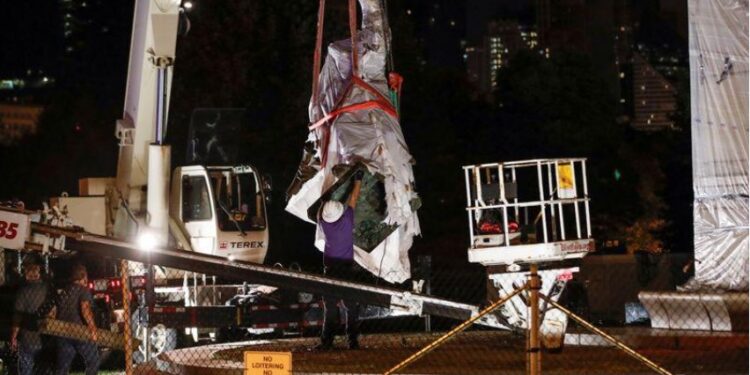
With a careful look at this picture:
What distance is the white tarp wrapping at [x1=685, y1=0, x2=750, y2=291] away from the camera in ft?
52.2

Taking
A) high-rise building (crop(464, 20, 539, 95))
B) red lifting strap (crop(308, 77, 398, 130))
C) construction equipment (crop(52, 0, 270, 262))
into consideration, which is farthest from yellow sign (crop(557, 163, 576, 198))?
high-rise building (crop(464, 20, 539, 95))

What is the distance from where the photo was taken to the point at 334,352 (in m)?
15.1

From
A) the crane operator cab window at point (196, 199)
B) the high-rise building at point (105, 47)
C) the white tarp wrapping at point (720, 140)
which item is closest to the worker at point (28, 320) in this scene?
the crane operator cab window at point (196, 199)

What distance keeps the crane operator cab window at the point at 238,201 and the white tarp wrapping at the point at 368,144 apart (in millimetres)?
8911

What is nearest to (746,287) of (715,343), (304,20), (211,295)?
(715,343)

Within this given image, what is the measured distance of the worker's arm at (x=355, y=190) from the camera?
14281mm

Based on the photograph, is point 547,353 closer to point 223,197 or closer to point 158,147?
point 158,147

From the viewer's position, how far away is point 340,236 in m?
14.3

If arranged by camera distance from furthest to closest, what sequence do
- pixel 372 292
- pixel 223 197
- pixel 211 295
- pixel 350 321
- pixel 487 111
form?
pixel 487 111 → pixel 223 197 → pixel 211 295 → pixel 350 321 → pixel 372 292

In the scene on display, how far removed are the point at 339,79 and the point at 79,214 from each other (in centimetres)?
776

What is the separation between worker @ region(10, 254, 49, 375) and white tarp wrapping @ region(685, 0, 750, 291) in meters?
8.31

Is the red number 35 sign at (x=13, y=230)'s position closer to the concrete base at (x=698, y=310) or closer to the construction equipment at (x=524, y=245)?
the construction equipment at (x=524, y=245)

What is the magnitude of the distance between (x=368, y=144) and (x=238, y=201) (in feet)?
33.8

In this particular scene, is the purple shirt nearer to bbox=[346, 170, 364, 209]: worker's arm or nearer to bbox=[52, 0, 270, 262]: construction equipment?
bbox=[346, 170, 364, 209]: worker's arm
